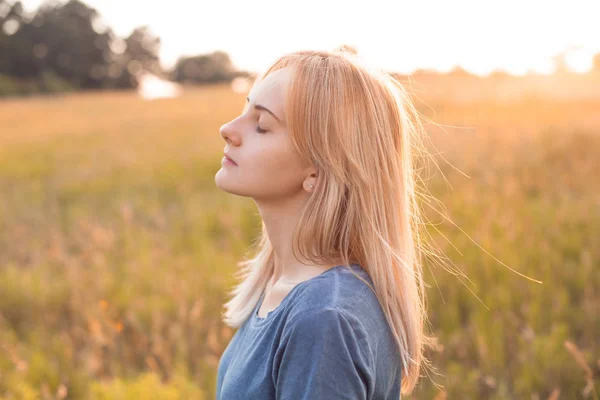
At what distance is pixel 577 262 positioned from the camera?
13.5 feet

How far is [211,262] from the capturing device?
457 cm

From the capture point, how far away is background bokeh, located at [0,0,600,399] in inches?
120

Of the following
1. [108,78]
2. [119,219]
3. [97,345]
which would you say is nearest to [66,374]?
[97,345]

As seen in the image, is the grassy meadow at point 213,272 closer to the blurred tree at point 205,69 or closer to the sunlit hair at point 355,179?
the sunlit hair at point 355,179

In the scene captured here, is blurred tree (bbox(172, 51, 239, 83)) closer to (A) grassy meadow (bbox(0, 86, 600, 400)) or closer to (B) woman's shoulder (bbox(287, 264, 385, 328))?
(A) grassy meadow (bbox(0, 86, 600, 400))

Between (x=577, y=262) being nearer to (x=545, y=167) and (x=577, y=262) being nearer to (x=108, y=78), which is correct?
(x=545, y=167)

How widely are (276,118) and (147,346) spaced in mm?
2557

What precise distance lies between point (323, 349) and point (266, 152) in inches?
21.0

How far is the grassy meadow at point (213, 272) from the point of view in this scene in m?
3.03

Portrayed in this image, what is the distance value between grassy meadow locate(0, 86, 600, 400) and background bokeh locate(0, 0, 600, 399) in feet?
0.05

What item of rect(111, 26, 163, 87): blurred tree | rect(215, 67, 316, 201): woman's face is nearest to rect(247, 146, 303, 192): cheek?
rect(215, 67, 316, 201): woman's face

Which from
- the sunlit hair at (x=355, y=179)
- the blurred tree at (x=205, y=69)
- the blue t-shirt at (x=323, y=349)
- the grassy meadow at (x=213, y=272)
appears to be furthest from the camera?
the blurred tree at (x=205, y=69)

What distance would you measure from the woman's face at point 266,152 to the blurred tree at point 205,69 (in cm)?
4118

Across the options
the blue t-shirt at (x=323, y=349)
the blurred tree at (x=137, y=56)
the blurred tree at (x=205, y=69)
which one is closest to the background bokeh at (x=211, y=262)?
the blue t-shirt at (x=323, y=349)
